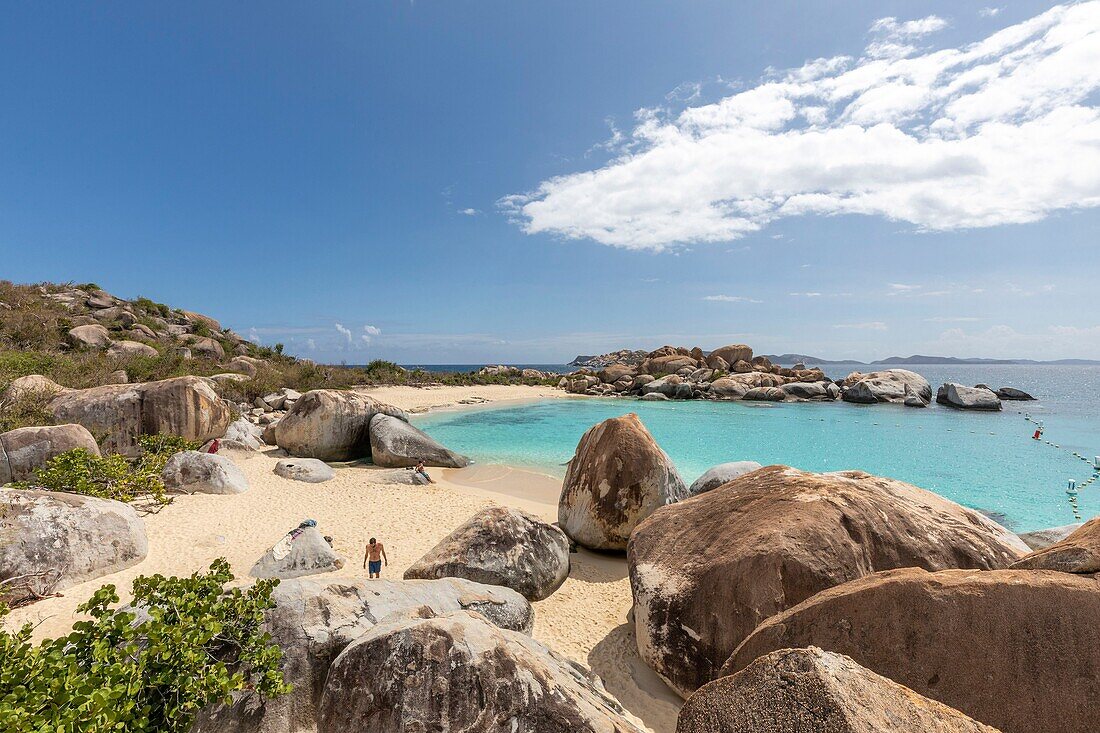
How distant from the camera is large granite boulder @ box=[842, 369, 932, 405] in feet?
142

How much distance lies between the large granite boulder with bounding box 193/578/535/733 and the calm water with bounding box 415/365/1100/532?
13.0 m

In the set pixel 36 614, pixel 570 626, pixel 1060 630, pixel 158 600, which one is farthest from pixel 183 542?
pixel 1060 630

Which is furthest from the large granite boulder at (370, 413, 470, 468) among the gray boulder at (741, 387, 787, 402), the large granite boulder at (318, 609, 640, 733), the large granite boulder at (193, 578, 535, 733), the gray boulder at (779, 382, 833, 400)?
the gray boulder at (779, 382, 833, 400)

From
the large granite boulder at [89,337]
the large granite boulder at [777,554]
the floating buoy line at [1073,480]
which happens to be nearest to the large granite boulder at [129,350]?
the large granite boulder at [89,337]

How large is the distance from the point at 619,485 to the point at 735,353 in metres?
52.0

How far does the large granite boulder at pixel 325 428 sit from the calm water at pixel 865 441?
17.0 ft

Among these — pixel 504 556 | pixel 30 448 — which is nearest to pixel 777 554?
pixel 504 556

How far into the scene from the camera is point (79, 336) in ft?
88.4

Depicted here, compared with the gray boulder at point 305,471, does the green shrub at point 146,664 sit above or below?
above

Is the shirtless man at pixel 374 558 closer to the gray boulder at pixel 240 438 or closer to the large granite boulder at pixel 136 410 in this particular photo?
the large granite boulder at pixel 136 410

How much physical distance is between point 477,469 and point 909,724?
17.0 metres

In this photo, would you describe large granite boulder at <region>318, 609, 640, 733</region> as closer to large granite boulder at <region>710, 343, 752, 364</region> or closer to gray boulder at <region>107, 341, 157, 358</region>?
gray boulder at <region>107, 341, 157, 358</region>

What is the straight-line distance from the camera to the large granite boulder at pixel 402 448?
17375 millimetres

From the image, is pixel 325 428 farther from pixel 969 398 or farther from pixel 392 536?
pixel 969 398
